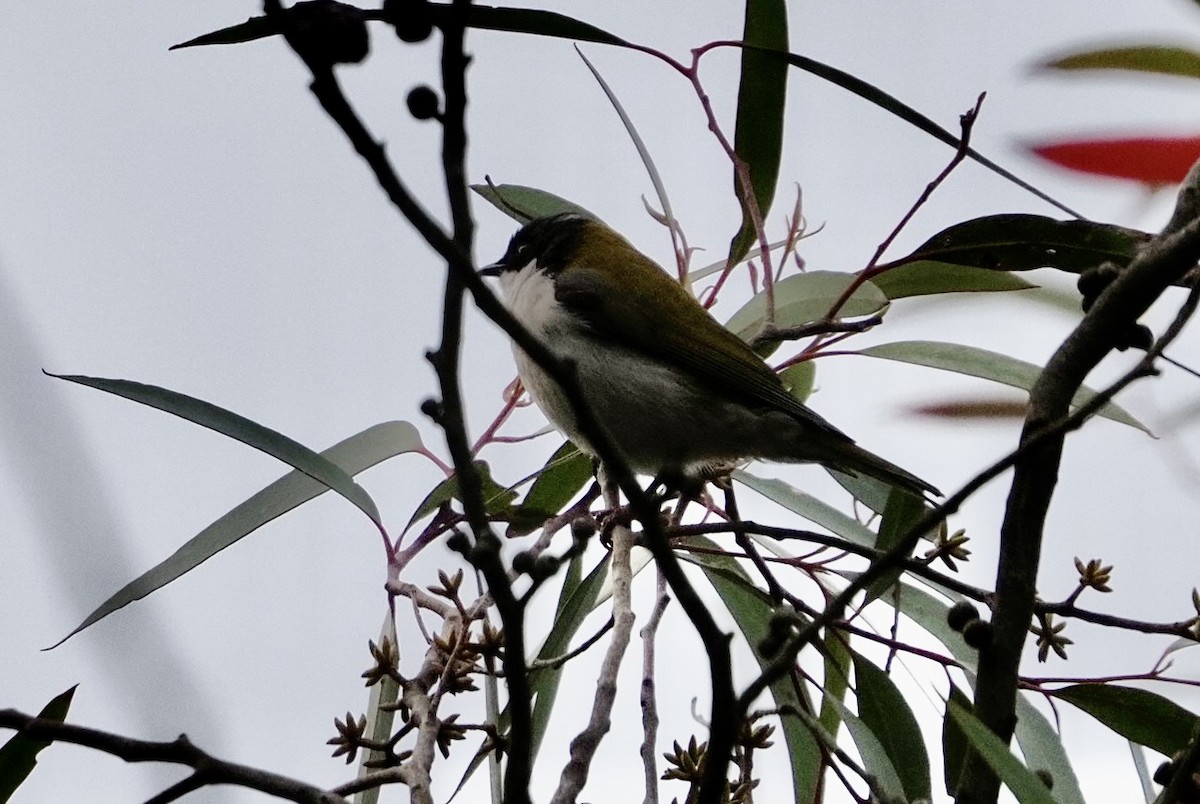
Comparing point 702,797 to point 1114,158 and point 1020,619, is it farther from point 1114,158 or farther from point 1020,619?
point 1114,158

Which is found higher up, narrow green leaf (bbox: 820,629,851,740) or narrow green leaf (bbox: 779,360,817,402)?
narrow green leaf (bbox: 779,360,817,402)

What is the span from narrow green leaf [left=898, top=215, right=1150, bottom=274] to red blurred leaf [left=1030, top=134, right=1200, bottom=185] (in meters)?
0.89

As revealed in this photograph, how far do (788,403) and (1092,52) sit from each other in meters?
1.13

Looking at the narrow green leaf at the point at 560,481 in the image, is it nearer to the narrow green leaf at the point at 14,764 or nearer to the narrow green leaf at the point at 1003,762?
the narrow green leaf at the point at 14,764

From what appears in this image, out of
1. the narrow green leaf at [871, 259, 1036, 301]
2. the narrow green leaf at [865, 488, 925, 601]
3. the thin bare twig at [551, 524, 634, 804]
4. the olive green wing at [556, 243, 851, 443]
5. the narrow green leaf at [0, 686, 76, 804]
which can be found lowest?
the narrow green leaf at [0, 686, 76, 804]

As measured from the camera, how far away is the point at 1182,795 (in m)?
1.13

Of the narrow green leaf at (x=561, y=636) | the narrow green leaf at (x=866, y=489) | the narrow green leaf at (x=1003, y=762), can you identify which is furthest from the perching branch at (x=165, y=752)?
the narrow green leaf at (x=866, y=489)

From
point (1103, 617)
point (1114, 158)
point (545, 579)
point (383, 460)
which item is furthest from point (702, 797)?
point (383, 460)

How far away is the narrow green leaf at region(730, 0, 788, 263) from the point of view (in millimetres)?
2086

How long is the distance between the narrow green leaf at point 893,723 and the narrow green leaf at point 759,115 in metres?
0.81

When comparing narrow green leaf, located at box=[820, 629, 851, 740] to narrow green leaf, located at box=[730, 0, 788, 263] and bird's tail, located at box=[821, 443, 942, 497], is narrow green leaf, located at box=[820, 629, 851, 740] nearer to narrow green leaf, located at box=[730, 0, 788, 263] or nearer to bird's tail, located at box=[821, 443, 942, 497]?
bird's tail, located at box=[821, 443, 942, 497]

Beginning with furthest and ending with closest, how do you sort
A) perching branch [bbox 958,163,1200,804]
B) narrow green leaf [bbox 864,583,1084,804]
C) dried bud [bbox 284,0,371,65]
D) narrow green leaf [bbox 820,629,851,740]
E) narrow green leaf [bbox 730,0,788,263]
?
narrow green leaf [bbox 730,0,788,263]
narrow green leaf [bbox 820,629,851,740]
narrow green leaf [bbox 864,583,1084,804]
perching branch [bbox 958,163,1200,804]
dried bud [bbox 284,0,371,65]

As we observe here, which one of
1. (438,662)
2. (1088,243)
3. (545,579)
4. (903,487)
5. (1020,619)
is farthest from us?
(903,487)

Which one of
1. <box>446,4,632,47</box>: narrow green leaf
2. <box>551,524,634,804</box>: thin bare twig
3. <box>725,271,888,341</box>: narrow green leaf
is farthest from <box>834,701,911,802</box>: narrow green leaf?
<box>446,4,632,47</box>: narrow green leaf
